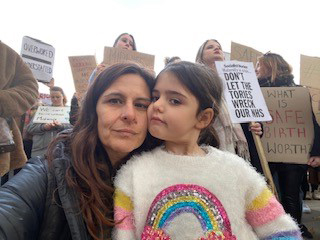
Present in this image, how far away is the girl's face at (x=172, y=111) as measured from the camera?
140cm

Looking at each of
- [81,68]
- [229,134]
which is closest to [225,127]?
[229,134]

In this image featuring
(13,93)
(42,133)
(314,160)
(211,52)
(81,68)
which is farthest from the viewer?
(42,133)

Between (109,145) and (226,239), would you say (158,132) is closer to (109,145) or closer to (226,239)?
(109,145)

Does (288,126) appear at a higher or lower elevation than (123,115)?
lower

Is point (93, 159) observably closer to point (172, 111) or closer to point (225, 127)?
point (172, 111)

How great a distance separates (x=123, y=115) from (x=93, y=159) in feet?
0.71

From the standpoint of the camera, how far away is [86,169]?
132 cm

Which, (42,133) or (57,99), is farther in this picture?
(57,99)

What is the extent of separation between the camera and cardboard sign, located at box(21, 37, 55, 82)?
14.4 feet

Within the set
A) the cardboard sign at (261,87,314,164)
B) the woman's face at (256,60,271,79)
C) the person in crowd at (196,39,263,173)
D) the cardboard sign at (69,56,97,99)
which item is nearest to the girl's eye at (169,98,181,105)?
the person in crowd at (196,39,263,173)

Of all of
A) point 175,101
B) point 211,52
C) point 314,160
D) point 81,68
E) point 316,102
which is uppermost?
point 211,52

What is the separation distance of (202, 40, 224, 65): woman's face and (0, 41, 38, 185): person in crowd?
1.55 meters

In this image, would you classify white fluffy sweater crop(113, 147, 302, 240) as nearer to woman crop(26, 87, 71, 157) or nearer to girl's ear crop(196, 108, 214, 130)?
girl's ear crop(196, 108, 214, 130)

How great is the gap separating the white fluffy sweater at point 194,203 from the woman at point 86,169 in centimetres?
9
